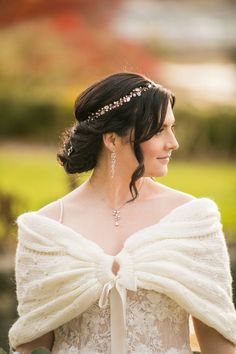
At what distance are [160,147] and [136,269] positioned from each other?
426 mm

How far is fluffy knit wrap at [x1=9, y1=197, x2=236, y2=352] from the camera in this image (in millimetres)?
3562

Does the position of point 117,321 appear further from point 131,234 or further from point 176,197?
point 176,197

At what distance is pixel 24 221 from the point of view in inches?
148

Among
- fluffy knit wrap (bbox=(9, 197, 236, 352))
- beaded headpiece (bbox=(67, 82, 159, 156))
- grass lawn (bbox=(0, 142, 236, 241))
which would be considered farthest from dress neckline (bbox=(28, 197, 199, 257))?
grass lawn (bbox=(0, 142, 236, 241))

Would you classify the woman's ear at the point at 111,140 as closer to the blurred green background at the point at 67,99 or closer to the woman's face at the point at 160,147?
the woman's face at the point at 160,147

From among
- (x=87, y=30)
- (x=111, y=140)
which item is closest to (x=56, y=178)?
(x=87, y=30)

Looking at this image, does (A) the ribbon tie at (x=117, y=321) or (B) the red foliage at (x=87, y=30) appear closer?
(A) the ribbon tie at (x=117, y=321)

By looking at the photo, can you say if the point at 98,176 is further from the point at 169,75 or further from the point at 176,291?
the point at 169,75

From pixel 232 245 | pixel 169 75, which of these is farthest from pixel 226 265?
pixel 169 75

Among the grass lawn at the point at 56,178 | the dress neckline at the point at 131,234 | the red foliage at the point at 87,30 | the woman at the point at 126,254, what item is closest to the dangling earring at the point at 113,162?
the woman at the point at 126,254

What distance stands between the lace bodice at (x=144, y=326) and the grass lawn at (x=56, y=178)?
9087 mm

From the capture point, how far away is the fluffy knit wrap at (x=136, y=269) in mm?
3562

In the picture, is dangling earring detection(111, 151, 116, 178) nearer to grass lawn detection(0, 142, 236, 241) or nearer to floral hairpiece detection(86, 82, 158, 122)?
floral hairpiece detection(86, 82, 158, 122)

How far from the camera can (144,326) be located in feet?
11.9
